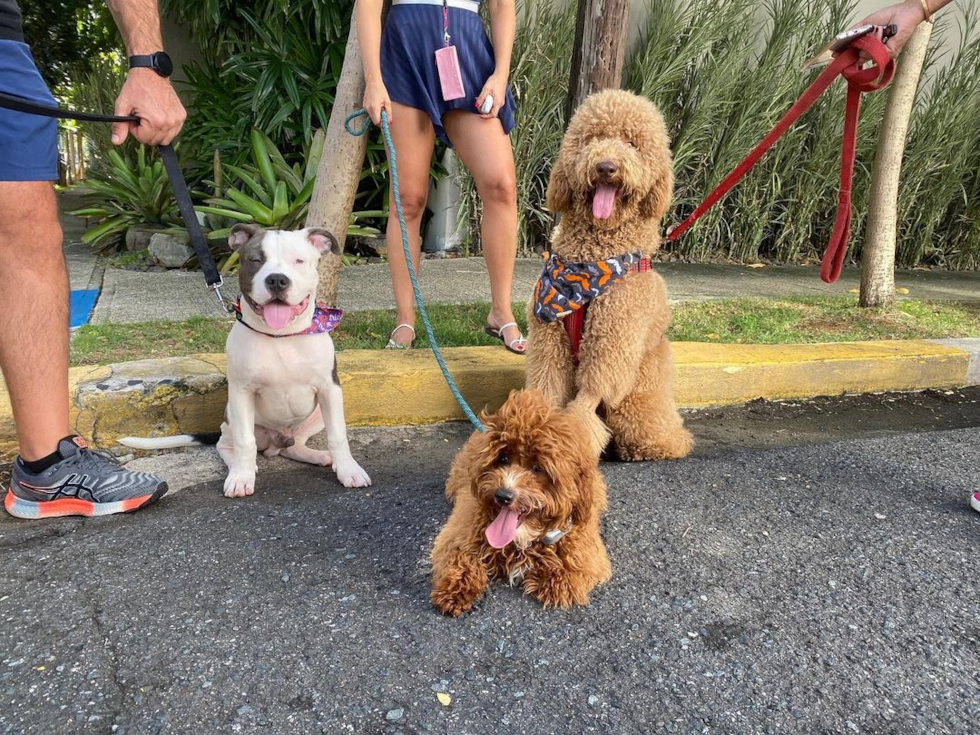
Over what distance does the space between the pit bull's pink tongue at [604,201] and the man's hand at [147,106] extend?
1.62m

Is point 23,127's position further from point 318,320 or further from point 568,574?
point 568,574

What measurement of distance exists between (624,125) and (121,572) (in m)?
2.48

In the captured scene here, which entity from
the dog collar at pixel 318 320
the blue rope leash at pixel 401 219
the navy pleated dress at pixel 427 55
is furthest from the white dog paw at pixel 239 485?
the navy pleated dress at pixel 427 55

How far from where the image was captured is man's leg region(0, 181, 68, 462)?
252 cm

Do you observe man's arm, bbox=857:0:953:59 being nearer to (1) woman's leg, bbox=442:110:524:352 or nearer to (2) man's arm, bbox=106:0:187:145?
(1) woman's leg, bbox=442:110:524:352

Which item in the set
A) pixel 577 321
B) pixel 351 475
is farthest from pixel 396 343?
pixel 577 321

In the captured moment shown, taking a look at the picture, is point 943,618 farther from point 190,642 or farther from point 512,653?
point 190,642

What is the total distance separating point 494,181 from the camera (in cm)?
403

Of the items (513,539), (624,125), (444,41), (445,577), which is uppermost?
(444,41)

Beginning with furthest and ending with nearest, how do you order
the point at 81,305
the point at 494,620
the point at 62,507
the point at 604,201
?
the point at 81,305, the point at 604,201, the point at 62,507, the point at 494,620

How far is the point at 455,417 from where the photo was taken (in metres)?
3.94

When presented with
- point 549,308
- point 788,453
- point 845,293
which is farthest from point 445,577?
point 845,293

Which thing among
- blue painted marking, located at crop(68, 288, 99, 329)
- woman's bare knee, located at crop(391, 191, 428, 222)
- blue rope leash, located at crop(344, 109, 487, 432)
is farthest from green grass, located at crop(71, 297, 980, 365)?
blue rope leash, located at crop(344, 109, 487, 432)

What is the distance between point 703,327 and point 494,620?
135 inches
